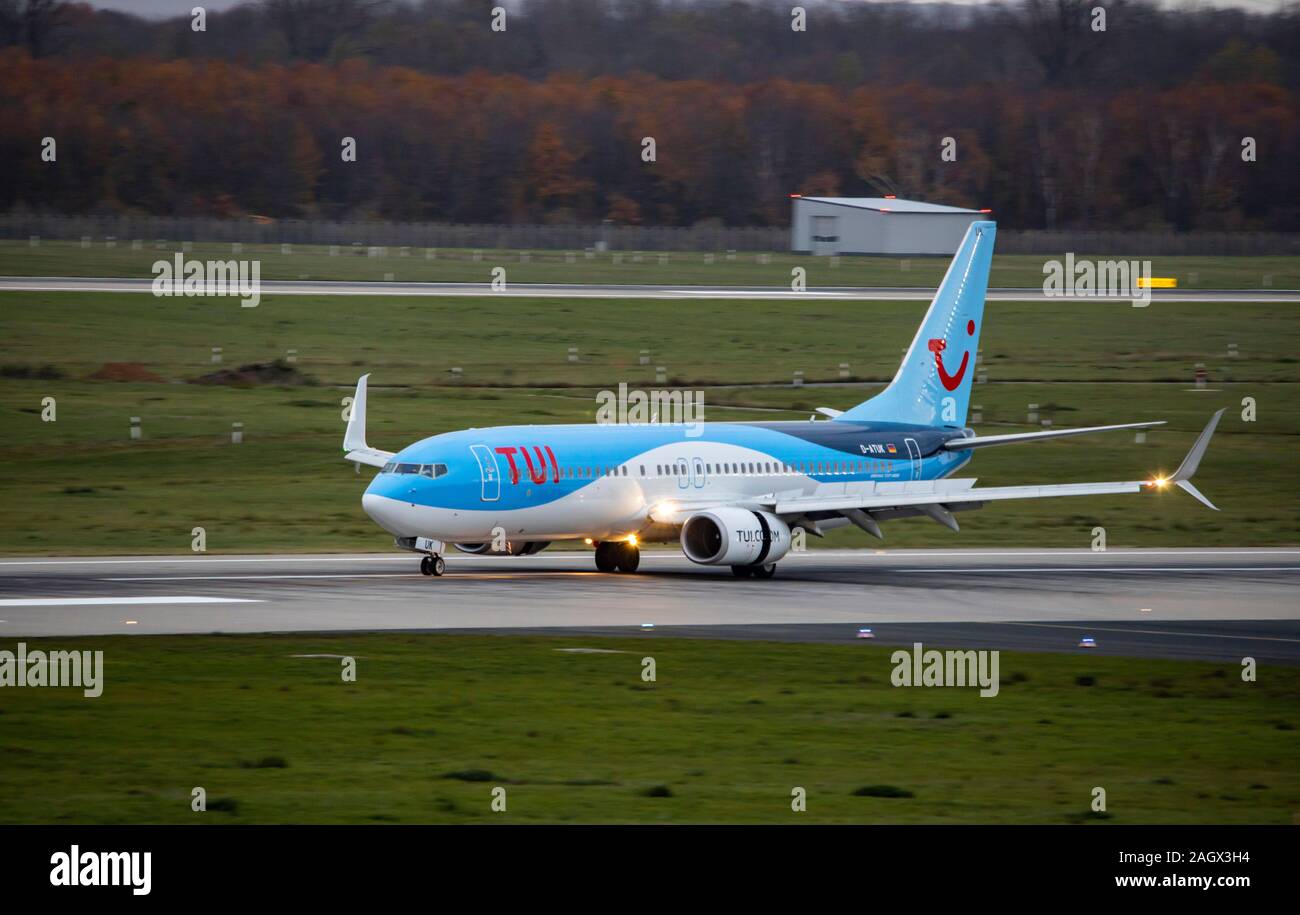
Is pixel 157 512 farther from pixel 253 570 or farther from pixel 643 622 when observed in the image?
pixel 643 622

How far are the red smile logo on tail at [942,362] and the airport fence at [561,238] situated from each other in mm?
80696

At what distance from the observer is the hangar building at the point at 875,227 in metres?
138

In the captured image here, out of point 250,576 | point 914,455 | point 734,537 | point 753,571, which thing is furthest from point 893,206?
point 250,576

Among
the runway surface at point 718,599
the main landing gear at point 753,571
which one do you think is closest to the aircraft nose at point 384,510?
the runway surface at point 718,599

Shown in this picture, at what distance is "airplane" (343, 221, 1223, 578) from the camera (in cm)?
5091

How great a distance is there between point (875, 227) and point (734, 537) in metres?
90.0

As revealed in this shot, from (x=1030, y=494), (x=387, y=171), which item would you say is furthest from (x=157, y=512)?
(x=387, y=171)

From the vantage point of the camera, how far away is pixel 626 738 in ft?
94.7

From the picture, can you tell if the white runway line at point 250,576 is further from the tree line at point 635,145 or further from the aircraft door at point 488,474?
the tree line at point 635,145

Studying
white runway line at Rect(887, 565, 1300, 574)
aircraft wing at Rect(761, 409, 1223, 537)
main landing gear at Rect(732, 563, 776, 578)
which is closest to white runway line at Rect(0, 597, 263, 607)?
main landing gear at Rect(732, 563, 776, 578)

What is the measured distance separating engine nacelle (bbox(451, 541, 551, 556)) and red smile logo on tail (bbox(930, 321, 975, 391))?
16.1 metres

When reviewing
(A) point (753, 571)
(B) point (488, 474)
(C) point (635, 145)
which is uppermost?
(C) point (635, 145)

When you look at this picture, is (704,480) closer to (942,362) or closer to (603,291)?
(942,362)

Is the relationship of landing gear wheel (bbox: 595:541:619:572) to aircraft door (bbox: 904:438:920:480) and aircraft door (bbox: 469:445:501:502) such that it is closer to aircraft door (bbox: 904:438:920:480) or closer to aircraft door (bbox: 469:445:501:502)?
aircraft door (bbox: 469:445:501:502)
